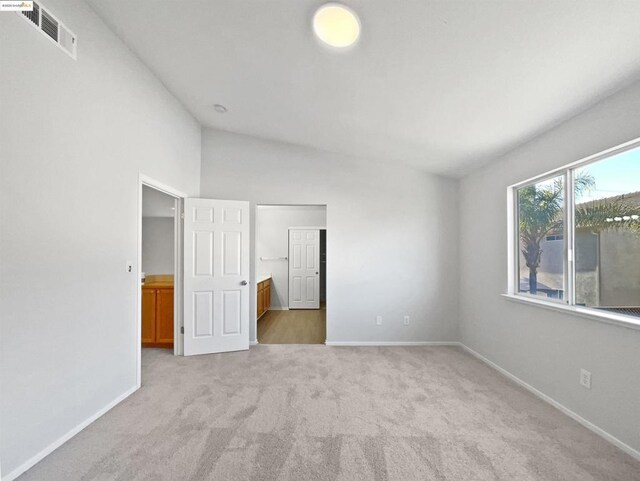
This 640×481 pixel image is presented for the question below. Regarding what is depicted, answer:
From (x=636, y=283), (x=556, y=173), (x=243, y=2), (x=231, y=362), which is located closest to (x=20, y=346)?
(x=231, y=362)

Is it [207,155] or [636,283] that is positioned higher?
[207,155]

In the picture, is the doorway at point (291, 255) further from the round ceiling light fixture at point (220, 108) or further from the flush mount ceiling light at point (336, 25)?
the flush mount ceiling light at point (336, 25)

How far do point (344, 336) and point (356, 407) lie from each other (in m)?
1.65

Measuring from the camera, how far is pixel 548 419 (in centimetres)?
215

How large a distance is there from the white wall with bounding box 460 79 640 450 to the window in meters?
0.15

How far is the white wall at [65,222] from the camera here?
1.56 meters

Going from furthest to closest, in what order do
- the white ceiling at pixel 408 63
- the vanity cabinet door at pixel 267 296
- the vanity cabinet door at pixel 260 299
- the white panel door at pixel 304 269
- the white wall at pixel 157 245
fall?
the white panel door at pixel 304 269
the vanity cabinet door at pixel 267 296
the vanity cabinet door at pixel 260 299
the white wall at pixel 157 245
the white ceiling at pixel 408 63

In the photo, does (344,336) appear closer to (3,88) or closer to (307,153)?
(307,153)

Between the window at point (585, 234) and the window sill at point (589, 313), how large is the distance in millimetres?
72

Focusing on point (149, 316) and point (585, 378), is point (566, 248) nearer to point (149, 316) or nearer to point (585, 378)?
point (585, 378)

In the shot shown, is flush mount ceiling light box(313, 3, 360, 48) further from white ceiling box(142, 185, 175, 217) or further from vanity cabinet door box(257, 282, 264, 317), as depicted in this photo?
vanity cabinet door box(257, 282, 264, 317)

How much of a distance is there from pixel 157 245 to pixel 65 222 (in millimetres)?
2907

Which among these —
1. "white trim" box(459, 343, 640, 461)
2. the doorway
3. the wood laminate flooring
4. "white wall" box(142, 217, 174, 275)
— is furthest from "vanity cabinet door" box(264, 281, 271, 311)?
"white trim" box(459, 343, 640, 461)

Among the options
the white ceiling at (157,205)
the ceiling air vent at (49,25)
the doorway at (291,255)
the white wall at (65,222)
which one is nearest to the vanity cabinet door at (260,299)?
the doorway at (291,255)
